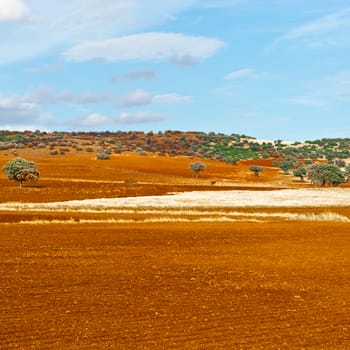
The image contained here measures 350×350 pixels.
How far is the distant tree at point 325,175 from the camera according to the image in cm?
11462

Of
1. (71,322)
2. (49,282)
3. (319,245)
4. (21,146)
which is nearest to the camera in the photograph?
(71,322)

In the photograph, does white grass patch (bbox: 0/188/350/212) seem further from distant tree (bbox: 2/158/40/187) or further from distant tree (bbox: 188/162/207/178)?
distant tree (bbox: 188/162/207/178)

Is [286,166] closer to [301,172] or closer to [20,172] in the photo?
[301,172]

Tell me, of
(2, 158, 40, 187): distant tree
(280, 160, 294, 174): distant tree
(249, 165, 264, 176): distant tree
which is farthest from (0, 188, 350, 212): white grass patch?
(280, 160, 294, 174): distant tree

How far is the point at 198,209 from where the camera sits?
208 feet

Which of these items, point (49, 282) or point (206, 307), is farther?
point (49, 282)

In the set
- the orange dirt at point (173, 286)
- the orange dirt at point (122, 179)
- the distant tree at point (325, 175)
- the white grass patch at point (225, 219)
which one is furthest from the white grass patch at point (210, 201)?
the distant tree at point (325, 175)

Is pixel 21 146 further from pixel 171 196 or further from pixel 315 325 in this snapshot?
pixel 315 325

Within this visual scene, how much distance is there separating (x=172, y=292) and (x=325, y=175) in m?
101

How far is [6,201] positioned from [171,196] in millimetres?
23478

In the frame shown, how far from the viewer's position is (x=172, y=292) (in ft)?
64.5

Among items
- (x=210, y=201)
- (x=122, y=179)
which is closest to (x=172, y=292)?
(x=210, y=201)

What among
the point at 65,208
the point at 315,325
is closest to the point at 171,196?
the point at 65,208

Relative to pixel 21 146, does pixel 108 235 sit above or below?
below
